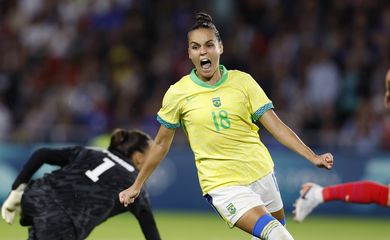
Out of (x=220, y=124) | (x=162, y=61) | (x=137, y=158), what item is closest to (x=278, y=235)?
(x=220, y=124)

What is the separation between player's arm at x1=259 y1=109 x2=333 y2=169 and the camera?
5859 millimetres

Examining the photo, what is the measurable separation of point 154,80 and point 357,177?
3.76 m

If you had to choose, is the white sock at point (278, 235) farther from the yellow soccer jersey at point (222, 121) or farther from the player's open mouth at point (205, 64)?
the player's open mouth at point (205, 64)

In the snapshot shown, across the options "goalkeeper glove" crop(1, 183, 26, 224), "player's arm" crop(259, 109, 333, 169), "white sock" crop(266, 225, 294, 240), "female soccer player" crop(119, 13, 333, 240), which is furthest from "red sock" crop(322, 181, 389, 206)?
"goalkeeper glove" crop(1, 183, 26, 224)

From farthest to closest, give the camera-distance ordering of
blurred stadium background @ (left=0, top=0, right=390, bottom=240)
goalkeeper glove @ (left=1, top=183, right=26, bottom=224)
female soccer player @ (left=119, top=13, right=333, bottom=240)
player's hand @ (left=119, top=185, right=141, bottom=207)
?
blurred stadium background @ (left=0, top=0, right=390, bottom=240) < goalkeeper glove @ (left=1, top=183, right=26, bottom=224) < player's hand @ (left=119, top=185, right=141, bottom=207) < female soccer player @ (left=119, top=13, right=333, bottom=240)

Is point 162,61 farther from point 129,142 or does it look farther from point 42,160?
point 42,160

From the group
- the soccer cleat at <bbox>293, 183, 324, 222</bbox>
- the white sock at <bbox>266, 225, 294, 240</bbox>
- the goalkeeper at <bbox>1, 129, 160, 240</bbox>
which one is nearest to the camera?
the white sock at <bbox>266, 225, 294, 240</bbox>

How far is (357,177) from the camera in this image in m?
13.3

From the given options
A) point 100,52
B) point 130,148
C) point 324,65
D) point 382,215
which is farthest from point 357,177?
point 130,148

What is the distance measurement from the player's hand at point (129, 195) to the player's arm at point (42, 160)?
0.84 metres

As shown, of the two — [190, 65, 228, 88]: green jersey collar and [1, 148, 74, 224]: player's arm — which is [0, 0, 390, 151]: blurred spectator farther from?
[190, 65, 228, 88]: green jersey collar

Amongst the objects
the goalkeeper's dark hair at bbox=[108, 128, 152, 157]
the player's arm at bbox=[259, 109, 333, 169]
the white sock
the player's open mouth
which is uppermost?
the player's open mouth

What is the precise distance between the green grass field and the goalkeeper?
301cm

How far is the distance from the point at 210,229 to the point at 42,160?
181 inches
